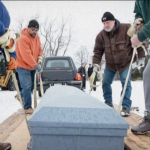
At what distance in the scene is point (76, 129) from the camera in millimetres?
1225

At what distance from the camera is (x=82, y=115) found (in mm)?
1262

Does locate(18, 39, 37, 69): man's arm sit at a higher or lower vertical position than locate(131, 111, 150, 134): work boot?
higher

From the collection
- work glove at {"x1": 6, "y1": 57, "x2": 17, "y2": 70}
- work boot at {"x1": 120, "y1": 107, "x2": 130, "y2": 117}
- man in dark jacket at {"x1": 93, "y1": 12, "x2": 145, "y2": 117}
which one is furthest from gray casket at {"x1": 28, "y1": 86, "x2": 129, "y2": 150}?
man in dark jacket at {"x1": 93, "y1": 12, "x2": 145, "y2": 117}

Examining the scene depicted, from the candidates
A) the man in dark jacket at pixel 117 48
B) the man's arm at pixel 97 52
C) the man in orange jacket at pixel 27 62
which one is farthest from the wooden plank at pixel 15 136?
the man's arm at pixel 97 52

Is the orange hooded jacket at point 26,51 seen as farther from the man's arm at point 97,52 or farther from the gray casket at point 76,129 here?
the gray casket at point 76,129

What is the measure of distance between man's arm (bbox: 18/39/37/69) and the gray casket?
2.83 meters

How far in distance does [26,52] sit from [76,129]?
3.13 m

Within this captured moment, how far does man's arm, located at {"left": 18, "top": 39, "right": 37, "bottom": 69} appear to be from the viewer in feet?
13.2

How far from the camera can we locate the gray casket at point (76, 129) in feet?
3.99

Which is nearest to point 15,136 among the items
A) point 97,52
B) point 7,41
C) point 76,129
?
point 7,41

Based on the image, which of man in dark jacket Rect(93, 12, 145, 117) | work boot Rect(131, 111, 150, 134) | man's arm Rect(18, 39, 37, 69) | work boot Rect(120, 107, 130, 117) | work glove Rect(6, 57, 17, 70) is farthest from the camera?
man's arm Rect(18, 39, 37, 69)

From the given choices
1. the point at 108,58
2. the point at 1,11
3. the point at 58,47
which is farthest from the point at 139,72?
the point at 1,11

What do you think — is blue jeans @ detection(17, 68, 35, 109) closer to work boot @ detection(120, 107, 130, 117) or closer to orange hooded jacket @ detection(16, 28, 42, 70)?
orange hooded jacket @ detection(16, 28, 42, 70)

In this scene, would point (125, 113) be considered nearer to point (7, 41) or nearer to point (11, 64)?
point (11, 64)
